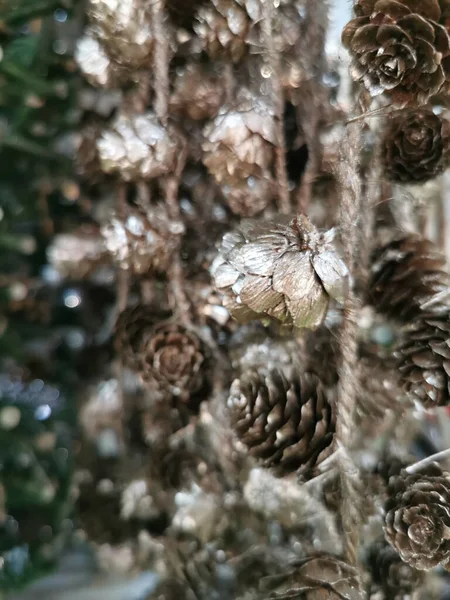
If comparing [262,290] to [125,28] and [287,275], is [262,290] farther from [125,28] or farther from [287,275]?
[125,28]

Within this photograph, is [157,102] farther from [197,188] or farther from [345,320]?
[345,320]

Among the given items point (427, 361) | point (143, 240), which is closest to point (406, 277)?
point (427, 361)

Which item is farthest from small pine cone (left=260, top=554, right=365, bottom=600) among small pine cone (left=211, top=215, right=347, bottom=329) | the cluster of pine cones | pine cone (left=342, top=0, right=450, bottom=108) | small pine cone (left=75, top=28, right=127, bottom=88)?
small pine cone (left=75, top=28, right=127, bottom=88)

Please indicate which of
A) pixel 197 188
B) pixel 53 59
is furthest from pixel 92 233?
pixel 53 59

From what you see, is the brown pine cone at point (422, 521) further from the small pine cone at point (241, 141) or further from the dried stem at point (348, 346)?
the small pine cone at point (241, 141)

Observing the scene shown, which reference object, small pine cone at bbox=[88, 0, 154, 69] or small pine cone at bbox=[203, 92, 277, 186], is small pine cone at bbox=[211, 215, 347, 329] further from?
small pine cone at bbox=[88, 0, 154, 69]

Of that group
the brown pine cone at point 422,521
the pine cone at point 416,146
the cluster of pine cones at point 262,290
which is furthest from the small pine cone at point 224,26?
the brown pine cone at point 422,521
